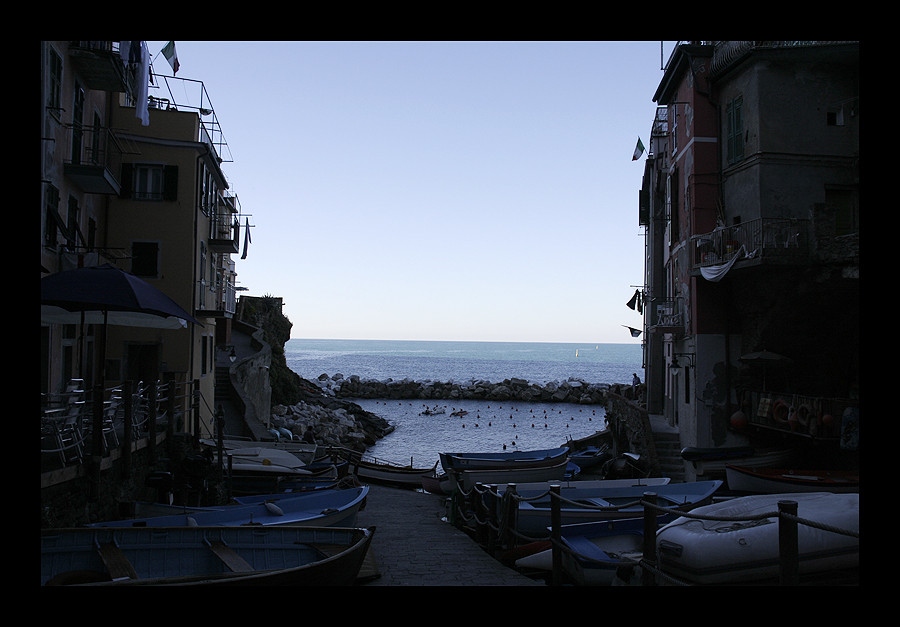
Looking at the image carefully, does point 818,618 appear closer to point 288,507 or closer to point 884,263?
point 884,263

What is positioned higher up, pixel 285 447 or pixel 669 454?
pixel 285 447

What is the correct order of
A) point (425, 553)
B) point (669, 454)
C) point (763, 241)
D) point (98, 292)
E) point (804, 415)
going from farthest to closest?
point (669, 454)
point (763, 241)
point (804, 415)
point (425, 553)
point (98, 292)

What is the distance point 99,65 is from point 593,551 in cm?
1616

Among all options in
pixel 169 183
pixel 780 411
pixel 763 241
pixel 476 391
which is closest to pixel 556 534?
pixel 780 411

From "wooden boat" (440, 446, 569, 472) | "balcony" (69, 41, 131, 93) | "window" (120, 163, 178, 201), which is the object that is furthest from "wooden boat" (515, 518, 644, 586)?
"window" (120, 163, 178, 201)

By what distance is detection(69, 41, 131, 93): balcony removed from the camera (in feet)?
52.6

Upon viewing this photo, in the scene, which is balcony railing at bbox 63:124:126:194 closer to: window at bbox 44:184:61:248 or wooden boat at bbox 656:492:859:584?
window at bbox 44:184:61:248

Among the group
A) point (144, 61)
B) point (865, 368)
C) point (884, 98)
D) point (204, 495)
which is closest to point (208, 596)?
point (865, 368)

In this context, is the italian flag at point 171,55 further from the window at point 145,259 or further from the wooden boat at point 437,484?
the wooden boat at point 437,484

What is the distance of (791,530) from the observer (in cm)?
577

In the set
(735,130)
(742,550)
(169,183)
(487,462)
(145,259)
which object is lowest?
(487,462)

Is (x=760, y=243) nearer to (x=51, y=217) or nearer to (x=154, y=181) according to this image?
(x=51, y=217)

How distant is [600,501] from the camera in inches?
635

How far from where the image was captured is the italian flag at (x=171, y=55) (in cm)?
1966
